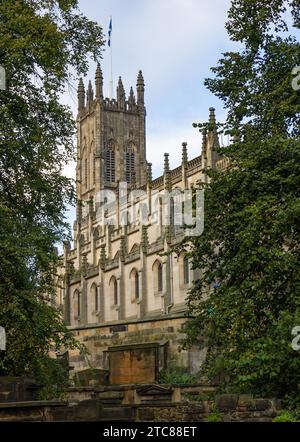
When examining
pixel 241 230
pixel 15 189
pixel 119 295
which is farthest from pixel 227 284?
pixel 119 295

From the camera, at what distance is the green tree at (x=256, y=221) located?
15906 millimetres

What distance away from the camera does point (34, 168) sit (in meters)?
19.5

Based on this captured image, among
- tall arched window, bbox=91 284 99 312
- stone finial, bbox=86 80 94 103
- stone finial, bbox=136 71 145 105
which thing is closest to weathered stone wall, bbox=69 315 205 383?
tall arched window, bbox=91 284 99 312

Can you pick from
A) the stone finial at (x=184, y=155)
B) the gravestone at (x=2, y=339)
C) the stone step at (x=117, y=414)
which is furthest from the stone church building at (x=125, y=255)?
the stone step at (x=117, y=414)

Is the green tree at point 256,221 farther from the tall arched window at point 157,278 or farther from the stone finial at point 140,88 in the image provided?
the stone finial at point 140,88

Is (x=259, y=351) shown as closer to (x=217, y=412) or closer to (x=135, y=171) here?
(x=217, y=412)

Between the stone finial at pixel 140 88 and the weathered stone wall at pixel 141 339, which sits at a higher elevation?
the stone finial at pixel 140 88

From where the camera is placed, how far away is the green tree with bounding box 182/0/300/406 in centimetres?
1591

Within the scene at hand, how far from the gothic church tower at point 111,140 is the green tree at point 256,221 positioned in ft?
254

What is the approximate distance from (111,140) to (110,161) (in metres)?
2.62

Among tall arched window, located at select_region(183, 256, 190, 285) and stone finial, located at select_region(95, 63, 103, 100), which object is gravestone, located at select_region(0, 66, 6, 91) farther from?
stone finial, located at select_region(95, 63, 103, 100)

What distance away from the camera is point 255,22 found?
63.9ft
